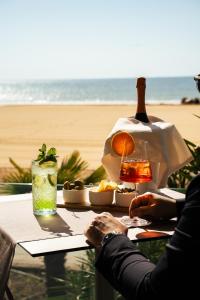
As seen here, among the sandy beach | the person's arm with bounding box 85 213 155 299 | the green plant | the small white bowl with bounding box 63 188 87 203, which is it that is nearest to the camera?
the person's arm with bounding box 85 213 155 299

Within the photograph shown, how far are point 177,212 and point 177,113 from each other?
19.5 meters

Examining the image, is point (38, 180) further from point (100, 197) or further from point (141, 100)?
point (141, 100)

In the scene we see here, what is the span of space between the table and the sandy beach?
28.6ft

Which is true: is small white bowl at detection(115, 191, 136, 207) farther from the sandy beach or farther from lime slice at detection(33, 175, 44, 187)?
the sandy beach

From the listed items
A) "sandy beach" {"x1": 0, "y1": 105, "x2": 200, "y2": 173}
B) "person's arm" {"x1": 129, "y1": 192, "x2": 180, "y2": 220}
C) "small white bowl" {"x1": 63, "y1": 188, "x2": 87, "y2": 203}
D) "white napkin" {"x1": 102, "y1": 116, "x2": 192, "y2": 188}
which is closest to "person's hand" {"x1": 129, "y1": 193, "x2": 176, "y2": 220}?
"person's arm" {"x1": 129, "y1": 192, "x2": 180, "y2": 220}

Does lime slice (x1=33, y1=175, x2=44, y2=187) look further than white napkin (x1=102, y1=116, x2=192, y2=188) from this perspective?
No

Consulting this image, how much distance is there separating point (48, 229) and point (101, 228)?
278 mm

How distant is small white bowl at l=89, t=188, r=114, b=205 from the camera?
2332mm

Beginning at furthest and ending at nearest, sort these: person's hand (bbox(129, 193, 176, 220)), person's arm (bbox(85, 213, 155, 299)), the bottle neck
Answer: the bottle neck, person's hand (bbox(129, 193, 176, 220)), person's arm (bbox(85, 213, 155, 299))

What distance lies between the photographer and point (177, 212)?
214cm

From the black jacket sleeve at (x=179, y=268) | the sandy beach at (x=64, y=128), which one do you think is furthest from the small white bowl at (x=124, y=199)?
the sandy beach at (x=64, y=128)

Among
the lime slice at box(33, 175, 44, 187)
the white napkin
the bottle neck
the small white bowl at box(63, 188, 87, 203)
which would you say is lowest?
the small white bowl at box(63, 188, 87, 203)

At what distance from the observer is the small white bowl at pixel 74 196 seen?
2375 mm

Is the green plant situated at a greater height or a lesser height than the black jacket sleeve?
lesser
